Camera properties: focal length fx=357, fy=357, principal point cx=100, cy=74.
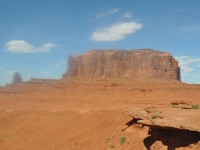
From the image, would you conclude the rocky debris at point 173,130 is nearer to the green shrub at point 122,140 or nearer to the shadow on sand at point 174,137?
the shadow on sand at point 174,137

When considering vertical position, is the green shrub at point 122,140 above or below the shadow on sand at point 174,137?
below

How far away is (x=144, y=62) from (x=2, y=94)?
102 ft

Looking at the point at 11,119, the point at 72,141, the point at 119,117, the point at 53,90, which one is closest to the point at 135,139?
the point at 72,141

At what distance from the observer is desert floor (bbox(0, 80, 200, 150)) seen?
1691 cm

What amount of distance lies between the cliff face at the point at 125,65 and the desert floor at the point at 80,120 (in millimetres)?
12795

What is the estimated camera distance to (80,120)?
87.8ft

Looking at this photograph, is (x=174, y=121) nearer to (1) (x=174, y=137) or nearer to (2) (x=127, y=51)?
(1) (x=174, y=137)

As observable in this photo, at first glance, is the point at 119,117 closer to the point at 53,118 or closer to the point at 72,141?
the point at 72,141

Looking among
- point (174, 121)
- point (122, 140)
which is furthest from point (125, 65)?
point (174, 121)

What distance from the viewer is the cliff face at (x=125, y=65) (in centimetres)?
7794

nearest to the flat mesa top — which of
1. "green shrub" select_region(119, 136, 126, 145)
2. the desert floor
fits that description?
the desert floor

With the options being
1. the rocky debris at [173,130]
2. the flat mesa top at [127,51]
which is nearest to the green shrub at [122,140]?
the rocky debris at [173,130]

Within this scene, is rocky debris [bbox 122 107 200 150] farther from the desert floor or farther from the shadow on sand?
the desert floor

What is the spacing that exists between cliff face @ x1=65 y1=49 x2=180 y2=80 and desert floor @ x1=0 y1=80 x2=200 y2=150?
42.0 ft
